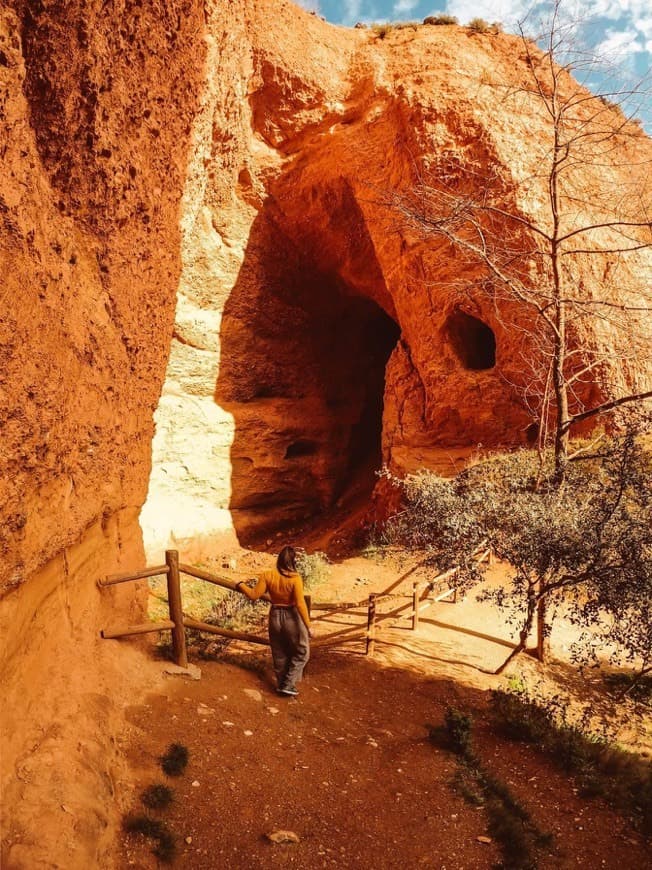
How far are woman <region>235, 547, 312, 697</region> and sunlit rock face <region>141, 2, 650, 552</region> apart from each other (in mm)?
6909

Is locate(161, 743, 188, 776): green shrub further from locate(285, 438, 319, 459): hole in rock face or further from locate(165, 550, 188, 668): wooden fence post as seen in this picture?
locate(285, 438, 319, 459): hole in rock face

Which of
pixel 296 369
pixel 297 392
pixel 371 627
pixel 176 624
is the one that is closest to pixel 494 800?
pixel 176 624

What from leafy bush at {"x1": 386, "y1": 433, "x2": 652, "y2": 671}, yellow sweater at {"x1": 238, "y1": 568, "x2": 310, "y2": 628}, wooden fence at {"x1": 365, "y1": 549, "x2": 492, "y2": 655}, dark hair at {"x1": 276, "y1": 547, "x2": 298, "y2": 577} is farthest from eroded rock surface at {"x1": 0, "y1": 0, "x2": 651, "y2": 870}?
wooden fence at {"x1": 365, "y1": 549, "x2": 492, "y2": 655}

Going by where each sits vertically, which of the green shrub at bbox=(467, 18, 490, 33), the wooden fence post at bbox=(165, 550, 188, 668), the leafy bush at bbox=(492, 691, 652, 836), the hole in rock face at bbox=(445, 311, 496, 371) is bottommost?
the leafy bush at bbox=(492, 691, 652, 836)

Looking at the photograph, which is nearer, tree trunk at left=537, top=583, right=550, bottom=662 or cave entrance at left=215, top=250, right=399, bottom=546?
tree trunk at left=537, top=583, right=550, bottom=662

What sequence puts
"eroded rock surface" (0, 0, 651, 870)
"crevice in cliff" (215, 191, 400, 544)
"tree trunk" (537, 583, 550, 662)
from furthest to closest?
1. "crevice in cliff" (215, 191, 400, 544)
2. "tree trunk" (537, 583, 550, 662)
3. "eroded rock surface" (0, 0, 651, 870)

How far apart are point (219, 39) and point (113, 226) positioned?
26.9 feet

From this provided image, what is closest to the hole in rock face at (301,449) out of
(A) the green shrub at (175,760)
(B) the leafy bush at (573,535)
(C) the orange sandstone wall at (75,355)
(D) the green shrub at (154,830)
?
(B) the leafy bush at (573,535)

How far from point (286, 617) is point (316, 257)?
10.8 metres

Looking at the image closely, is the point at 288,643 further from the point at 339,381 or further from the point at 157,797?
the point at 339,381

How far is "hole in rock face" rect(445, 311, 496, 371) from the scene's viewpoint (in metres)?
11.9

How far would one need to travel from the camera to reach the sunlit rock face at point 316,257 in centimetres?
1094

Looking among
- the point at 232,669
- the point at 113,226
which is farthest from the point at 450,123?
the point at 232,669

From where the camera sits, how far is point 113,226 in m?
4.38
